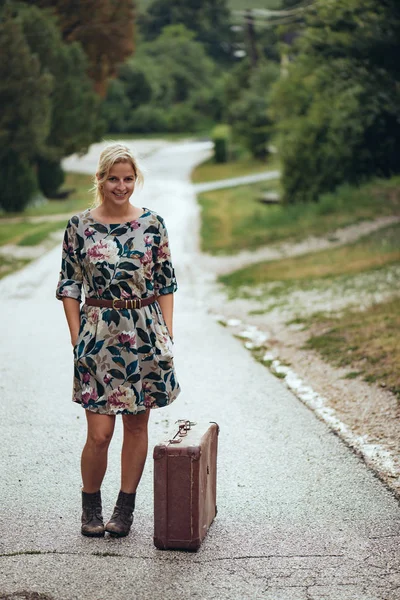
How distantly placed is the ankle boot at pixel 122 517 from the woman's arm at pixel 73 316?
2.72ft

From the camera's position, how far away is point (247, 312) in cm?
1339

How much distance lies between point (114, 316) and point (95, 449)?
0.67 metres

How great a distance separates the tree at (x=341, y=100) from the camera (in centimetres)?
2217

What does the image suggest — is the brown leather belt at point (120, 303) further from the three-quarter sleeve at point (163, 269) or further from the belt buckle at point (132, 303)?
the three-quarter sleeve at point (163, 269)

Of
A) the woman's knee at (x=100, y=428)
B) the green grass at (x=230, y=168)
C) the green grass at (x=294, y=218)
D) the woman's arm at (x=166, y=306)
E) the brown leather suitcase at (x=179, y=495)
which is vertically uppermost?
the woman's arm at (x=166, y=306)

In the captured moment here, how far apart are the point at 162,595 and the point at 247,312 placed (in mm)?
9268

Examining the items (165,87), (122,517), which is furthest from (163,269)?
(165,87)

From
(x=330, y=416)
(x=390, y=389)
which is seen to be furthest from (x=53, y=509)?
(x=390, y=389)

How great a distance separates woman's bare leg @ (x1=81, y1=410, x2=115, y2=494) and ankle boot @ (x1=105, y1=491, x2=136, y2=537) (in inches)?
5.6

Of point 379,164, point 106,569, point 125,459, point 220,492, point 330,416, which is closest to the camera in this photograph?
point 106,569

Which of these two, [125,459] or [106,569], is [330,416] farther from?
[106,569]

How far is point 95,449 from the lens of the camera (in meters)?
4.93

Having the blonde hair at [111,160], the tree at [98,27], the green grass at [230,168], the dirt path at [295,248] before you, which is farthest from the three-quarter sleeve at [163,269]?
the green grass at [230,168]

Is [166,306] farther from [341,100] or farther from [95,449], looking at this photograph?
[341,100]
